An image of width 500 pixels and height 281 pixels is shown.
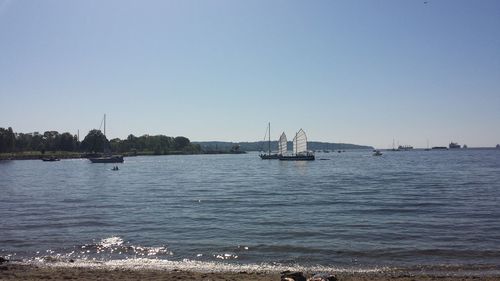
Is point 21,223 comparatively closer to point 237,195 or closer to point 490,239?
point 237,195

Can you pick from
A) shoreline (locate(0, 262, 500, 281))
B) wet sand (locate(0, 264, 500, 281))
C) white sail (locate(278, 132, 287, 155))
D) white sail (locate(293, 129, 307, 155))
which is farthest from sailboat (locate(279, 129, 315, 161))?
wet sand (locate(0, 264, 500, 281))

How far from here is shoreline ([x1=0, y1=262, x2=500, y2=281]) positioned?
48.9 feet

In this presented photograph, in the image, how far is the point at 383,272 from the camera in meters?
16.3

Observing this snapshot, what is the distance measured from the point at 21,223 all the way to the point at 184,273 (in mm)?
16196

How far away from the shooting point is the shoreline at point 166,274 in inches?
587

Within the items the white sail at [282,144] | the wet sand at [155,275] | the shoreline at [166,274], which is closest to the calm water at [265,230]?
the shoreline at [166,274]

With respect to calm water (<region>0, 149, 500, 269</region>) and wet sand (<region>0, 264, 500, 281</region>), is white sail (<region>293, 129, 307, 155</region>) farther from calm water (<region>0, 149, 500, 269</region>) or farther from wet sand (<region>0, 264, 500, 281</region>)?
wet sand (<region>0, 264, 500, 281</region>)

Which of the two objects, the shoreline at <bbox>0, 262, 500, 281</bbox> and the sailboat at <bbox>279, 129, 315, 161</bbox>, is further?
the sailboat at <bbox>279, 129, 315, 161</bbox>

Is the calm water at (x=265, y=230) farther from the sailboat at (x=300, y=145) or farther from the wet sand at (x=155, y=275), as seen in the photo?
the sailboat at (x=300, y=145)

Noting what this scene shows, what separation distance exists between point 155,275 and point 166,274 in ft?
1.23

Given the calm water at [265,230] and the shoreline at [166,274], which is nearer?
the shoreline at [166,274]

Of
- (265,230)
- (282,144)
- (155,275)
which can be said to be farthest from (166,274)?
(282,144)

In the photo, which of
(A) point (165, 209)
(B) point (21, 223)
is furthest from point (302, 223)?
(B) point (21, 223)

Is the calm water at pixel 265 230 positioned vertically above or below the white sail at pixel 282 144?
below
